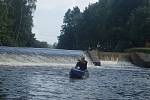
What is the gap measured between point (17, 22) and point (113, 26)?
21.5 m

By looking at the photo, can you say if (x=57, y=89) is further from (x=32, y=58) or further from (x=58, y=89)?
(x=32, y=58)

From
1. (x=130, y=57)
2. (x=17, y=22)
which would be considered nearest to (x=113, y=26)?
(x=17, y=22)

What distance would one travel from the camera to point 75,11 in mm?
159375

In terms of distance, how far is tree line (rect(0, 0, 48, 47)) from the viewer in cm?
9781

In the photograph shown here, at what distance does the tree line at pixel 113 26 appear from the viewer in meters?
92.4

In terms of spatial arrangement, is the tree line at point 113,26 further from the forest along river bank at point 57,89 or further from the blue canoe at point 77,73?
the forest along river bank at point 57,89

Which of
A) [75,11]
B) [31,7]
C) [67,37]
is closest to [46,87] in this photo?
[31,7]

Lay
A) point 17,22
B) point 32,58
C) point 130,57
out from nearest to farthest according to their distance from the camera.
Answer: point 32,58
point 130,57
point 17,22

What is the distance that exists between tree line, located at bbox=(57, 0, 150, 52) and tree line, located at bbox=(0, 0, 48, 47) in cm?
1600

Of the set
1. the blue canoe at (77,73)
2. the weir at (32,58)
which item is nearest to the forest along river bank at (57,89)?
the blue canoe at (77,73)

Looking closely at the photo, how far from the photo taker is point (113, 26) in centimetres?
10538

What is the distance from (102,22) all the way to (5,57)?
6026 cm

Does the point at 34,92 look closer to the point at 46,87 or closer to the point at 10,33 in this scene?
the point at 46,87

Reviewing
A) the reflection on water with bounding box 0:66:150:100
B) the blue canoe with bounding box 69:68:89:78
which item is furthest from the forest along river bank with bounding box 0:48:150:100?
the blue canoe with bounding box 69:68:89:78
